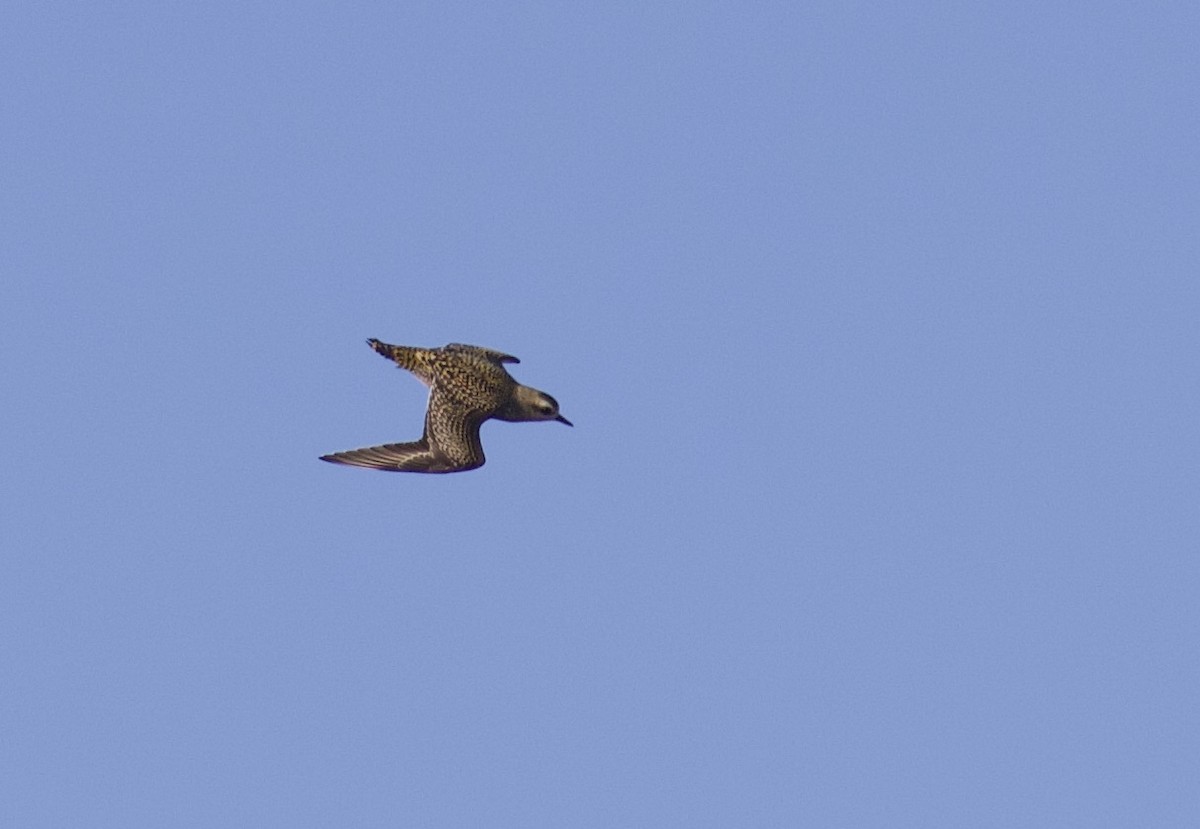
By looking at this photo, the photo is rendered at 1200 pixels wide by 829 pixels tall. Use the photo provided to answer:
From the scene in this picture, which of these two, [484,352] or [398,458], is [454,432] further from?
[484,352]

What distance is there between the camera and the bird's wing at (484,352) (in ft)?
231

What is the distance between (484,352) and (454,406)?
3412mm

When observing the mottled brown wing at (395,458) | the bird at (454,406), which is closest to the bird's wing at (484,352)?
the bird at (454,406)

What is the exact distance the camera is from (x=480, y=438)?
221ft

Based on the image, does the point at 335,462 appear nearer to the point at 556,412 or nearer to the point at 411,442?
the point at 411,442

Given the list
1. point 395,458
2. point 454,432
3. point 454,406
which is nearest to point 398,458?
point 395,458

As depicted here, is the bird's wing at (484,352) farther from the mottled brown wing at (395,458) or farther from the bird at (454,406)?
the mottled brown wing at (395,458)

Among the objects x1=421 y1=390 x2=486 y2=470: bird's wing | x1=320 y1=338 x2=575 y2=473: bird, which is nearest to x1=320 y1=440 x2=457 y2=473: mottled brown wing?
x1=320 y1=338 x2=575 y2=473: bird

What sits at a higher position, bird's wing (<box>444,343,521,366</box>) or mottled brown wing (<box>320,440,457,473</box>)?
bird's wing (<box>444,343,521,366</box>)

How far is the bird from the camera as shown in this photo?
66562 millimetres

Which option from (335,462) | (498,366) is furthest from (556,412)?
(335,462)

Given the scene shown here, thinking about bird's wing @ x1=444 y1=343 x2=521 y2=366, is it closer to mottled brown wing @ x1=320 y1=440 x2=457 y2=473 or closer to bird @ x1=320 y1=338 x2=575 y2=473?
bird @ x1=320 y1=338 x2=575 y2=473

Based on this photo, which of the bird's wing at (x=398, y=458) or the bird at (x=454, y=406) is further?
the bird at (x=454, y=406)

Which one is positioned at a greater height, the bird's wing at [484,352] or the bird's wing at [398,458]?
the bird's wing at [484,352]
